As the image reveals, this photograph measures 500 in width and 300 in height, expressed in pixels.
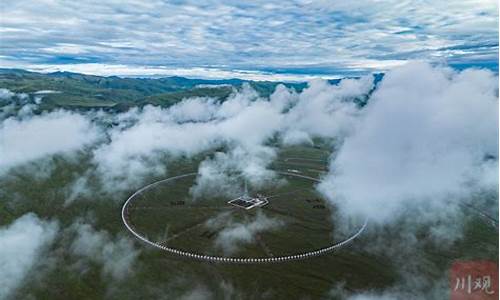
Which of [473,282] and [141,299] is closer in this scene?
[473,282]

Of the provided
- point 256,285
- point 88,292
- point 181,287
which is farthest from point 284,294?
point 88,292

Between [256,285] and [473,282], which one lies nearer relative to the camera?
[473,282]

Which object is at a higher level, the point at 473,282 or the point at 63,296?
the point at 473,282

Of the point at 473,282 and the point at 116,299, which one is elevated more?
the point at 473,282

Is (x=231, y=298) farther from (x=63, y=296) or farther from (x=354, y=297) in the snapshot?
(x=63, y=296)

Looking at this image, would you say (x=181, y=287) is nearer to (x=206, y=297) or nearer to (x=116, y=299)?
Answer: (x=206, y=297)

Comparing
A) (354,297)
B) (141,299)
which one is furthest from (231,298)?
(354,297)

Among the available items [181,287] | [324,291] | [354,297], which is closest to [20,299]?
[181,287]

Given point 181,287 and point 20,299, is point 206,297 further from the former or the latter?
point 20,299
